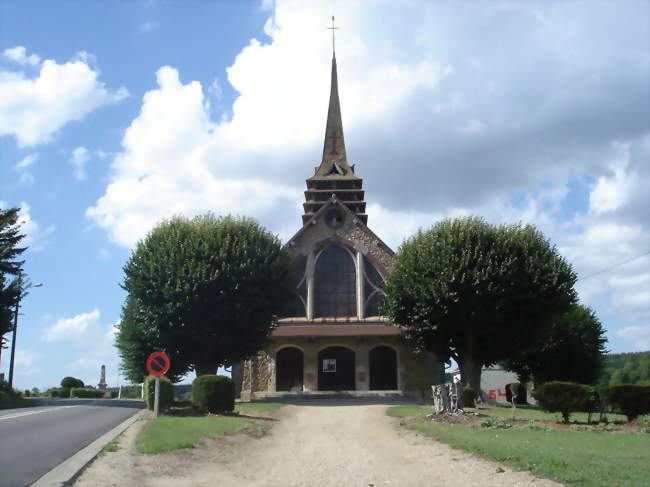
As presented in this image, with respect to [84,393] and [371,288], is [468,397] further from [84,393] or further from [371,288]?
[84,393]

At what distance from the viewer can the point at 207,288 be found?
3016 cm

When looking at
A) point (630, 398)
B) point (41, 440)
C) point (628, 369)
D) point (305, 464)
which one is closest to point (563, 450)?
point (305, 464)

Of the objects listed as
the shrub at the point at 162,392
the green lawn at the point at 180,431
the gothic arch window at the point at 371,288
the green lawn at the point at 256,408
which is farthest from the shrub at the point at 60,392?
the green lawn at the point at 180,431

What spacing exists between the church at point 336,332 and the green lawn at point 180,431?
16.9 m

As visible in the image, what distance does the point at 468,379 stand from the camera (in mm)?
31656

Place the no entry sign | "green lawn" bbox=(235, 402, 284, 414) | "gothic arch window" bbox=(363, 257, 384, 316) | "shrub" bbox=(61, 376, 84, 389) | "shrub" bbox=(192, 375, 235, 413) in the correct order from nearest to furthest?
the no entry sign → "shrub" bbox=(192, 375, 235, 413) → "green lawn" bbox=(235, 402, 284, 414) → "gothic arch window" bbox=(363, 257, 384, 316) → "shrub" bbox=(61, 376, 84, 389)

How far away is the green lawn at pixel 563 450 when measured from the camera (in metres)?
10.2

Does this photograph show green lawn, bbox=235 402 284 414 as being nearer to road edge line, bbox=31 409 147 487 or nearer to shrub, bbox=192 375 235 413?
shrub, bbox=192 375 235 413

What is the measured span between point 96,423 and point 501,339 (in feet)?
65.1

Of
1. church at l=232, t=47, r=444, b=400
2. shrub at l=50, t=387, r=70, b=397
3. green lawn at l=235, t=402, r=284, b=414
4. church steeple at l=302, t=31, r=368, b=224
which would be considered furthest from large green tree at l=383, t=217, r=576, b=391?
shrub at l=50, t=387, r=70, b=397

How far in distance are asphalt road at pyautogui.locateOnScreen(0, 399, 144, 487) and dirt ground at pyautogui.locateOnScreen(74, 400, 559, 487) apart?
775 mm

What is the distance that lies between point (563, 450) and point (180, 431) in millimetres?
9110

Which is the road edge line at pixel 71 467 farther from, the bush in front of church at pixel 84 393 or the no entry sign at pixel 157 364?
the bush in front of church at pixel 84 393

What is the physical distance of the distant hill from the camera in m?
102
